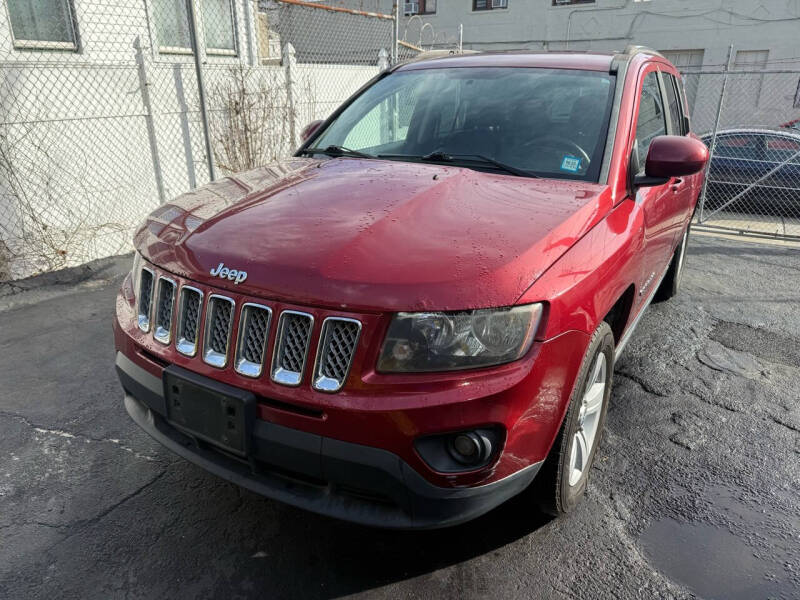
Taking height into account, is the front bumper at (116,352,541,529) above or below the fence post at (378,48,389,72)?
below

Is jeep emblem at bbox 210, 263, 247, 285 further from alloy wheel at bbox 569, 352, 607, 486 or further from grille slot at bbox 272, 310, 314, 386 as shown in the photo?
alloy wheel at bbox 569, 352, 607, 486

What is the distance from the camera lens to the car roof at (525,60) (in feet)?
10.3

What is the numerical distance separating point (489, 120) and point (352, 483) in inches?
78.2

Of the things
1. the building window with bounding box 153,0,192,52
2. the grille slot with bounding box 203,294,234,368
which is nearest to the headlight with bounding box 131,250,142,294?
the grille slot with bounding box 203,294,234,368

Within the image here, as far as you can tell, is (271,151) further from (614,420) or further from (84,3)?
(614,420)

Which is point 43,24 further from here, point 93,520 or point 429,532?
point 429,532

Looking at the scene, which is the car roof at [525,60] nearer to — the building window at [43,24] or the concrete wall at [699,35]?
the building window at [43,24]

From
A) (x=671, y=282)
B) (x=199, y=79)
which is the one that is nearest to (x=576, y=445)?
(x=671, y=282)

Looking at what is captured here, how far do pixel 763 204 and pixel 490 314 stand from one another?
33.6 feet

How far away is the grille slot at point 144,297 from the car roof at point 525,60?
2.12 metres

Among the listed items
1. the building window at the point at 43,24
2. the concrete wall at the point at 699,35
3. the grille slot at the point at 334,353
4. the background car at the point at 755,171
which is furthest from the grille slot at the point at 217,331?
the concrete wall at the point at 699,35

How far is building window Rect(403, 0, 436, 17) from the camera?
75.3 feet

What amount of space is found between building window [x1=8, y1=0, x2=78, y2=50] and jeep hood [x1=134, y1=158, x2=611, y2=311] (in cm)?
561

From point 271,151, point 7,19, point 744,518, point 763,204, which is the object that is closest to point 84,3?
point 7,19
